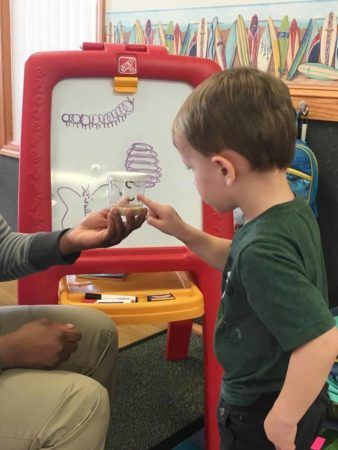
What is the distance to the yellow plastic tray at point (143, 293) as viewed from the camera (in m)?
1.17

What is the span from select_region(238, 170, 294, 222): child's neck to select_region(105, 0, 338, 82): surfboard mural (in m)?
0.85

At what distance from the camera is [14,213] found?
2936mm

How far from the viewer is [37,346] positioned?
101 centimetres

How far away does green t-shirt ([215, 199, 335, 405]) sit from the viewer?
27.2 inches

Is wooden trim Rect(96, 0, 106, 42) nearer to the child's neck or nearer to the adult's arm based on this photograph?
the adult's arm

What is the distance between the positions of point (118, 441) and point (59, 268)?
53 centimetres

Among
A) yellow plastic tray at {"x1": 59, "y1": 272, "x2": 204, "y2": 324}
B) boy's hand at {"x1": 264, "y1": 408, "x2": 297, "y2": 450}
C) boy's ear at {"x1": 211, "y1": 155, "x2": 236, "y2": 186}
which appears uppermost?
boy's ear at {"x1": 211, "y1": 155, "x2": 236, "y2": 186}

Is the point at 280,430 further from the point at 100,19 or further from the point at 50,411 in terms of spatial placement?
the point at 100,19

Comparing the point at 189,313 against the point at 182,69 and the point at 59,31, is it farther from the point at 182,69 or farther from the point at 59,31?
the point at 59,31

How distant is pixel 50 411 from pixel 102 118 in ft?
2.33

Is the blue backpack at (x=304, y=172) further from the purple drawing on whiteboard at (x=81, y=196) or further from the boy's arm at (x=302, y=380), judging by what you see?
the boy's arm at (x=302, y=380)

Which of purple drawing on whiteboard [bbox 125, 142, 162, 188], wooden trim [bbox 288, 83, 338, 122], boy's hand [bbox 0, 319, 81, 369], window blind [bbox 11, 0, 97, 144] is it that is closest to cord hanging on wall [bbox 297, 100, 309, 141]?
wooden trim [bbox 288, 83, 338, 122]

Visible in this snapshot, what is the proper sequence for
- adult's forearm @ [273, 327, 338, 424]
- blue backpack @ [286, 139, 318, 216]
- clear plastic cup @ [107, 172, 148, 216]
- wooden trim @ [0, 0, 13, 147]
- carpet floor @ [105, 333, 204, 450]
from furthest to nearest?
wooden trim @ [0, 0, 13, 147]
blue backpack @ [286, 139, 318, 216]
carpet floor @ [105, 333, 204, 450]
clear plastic cup @ [107, 172, 148, 216]
adult's forearm @ [273, 327, 338, 424]

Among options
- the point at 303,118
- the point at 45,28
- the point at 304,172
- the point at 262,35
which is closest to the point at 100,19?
the point at 45,28
